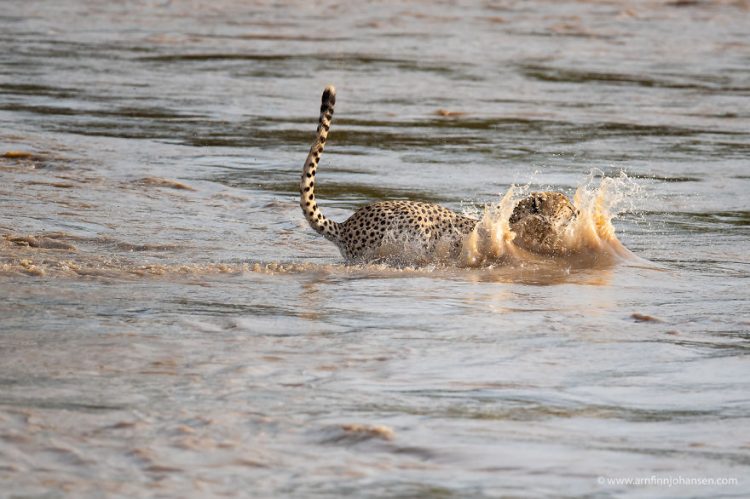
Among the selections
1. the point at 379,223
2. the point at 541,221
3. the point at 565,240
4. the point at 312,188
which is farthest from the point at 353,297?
the point at 565,240

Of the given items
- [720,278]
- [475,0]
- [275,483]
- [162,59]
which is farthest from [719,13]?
[275,483]

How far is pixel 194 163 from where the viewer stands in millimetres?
14961

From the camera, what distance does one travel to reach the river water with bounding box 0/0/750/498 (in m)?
6.01

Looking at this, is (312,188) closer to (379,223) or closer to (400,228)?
(379,223)

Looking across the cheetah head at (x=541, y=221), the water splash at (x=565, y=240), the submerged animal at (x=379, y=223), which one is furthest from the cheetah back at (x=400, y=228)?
the cheetah head at (x=541, y=221)

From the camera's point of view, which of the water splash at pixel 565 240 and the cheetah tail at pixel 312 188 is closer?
the cheetah tail at pixel 312 188

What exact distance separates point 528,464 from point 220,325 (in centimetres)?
267

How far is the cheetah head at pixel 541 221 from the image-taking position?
10.7 m

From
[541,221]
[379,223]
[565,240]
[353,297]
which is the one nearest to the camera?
[353,297]

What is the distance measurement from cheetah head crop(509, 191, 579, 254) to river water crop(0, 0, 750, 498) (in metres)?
0.20

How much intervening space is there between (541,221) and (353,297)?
200 cm

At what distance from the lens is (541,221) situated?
424 inches

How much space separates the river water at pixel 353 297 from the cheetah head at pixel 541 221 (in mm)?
204

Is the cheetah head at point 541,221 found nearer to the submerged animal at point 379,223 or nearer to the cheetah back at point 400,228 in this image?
the submerged animal at point 379,223
